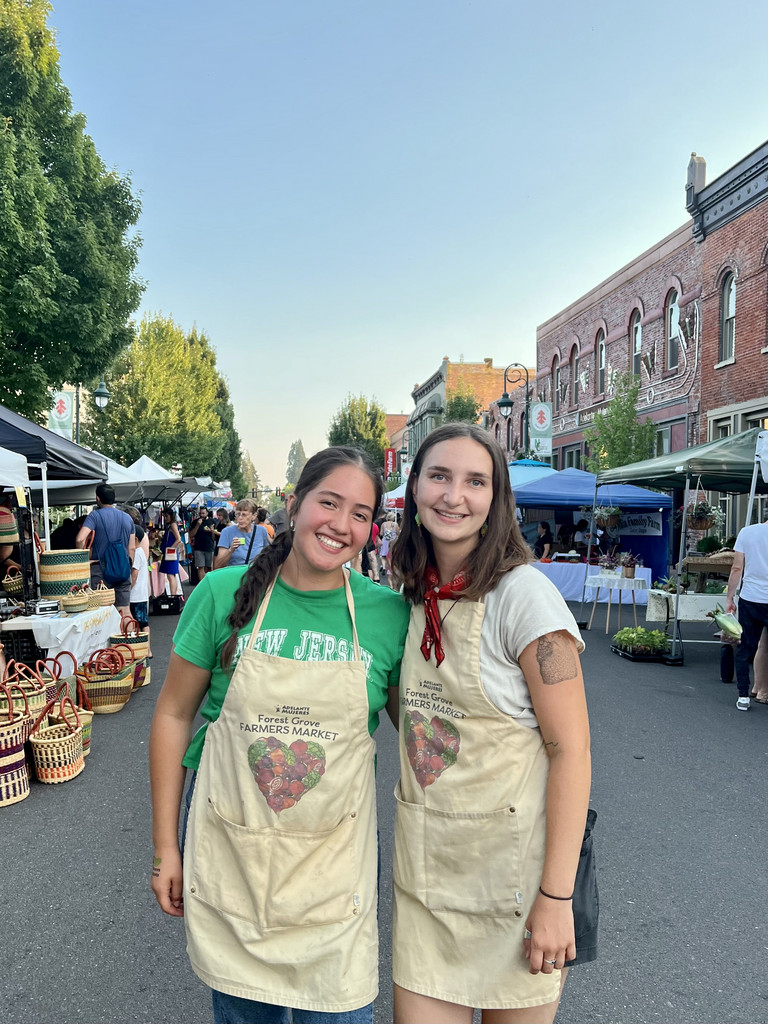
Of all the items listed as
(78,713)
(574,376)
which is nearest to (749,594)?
(78,713)

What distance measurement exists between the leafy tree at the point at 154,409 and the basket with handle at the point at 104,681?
26588mm

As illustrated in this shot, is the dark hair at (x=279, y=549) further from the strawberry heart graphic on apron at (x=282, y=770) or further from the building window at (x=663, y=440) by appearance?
the building window at (x=663, y=440)

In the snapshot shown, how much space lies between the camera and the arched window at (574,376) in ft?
85.2

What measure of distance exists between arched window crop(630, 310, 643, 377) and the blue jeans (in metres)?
21.9

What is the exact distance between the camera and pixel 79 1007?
2580 mm

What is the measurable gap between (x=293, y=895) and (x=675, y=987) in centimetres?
200

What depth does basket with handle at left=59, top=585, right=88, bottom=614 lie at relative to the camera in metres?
6.69

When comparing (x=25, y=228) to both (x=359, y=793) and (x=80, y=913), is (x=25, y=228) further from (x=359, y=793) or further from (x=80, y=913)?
(x=359, y=793)

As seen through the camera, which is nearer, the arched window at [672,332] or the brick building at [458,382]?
the arched window at [672,332]

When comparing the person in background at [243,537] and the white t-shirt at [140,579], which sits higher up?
the person in background at [243,537]

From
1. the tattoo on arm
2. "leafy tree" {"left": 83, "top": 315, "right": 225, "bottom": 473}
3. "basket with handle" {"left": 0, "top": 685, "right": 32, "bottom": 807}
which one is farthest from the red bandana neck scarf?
"leafy tree" {"left": 83, "top": 315, "right": 225, "bottom": 473}

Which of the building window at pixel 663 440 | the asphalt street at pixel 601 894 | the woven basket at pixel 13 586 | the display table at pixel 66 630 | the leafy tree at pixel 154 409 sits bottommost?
the asphalt street at pixel 601 894

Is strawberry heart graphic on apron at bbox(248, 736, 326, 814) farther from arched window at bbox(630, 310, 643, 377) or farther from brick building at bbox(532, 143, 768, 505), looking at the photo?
arched window at bbox(630, 310, 643, 377)

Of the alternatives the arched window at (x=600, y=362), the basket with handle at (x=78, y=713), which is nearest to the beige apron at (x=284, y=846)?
the basket with handle at (x=78, y=713)
